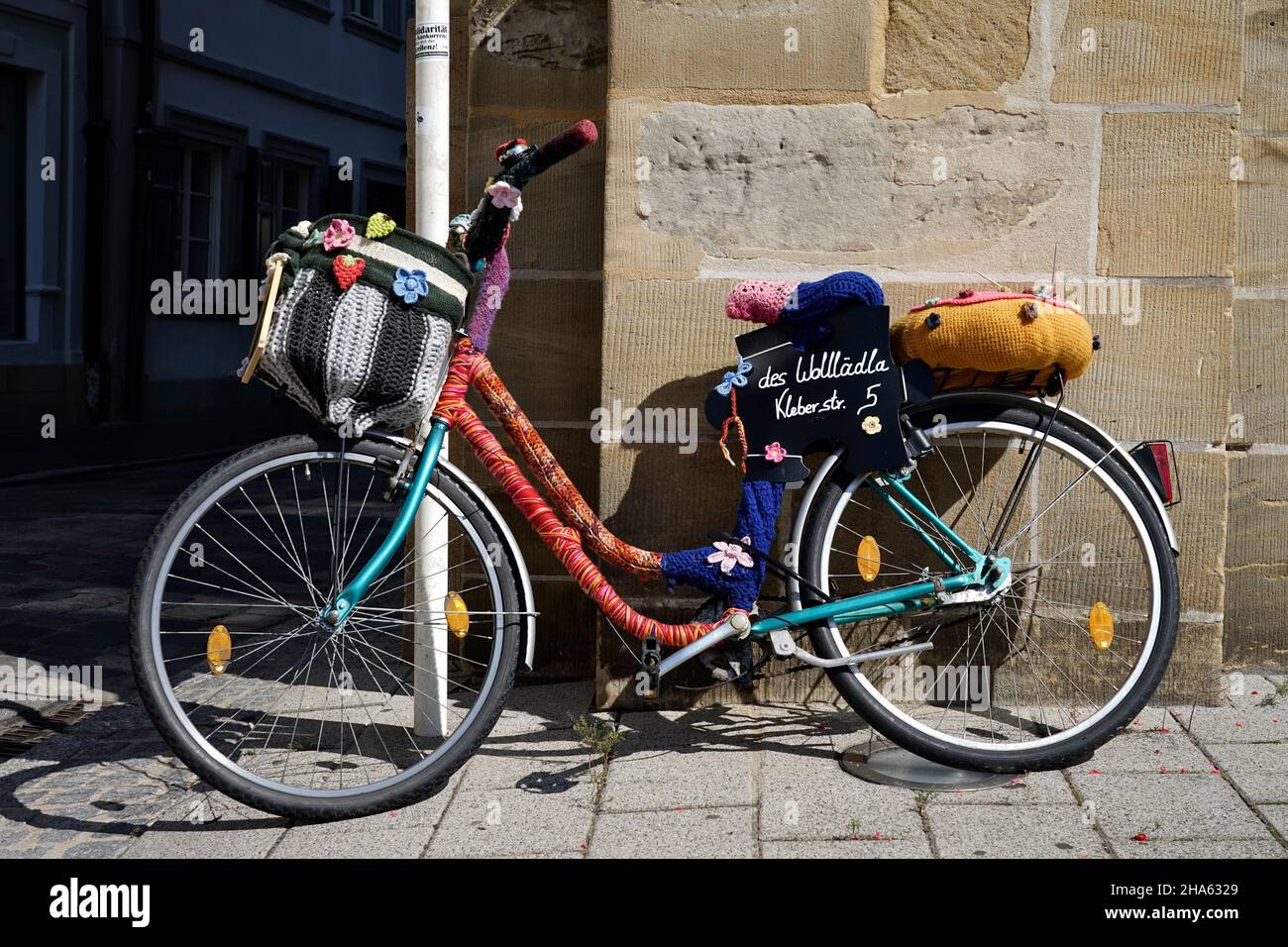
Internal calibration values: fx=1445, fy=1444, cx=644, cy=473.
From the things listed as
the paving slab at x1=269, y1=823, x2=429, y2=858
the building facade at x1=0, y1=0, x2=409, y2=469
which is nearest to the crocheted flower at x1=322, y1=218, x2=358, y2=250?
the paving slab at x1=269, y1=823, x2=429, y2=858

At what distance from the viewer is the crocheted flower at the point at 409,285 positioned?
3203 millimetres

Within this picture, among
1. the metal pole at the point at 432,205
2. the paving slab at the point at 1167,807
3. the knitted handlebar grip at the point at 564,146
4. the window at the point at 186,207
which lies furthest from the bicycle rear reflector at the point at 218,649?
the window at the point at 186,207

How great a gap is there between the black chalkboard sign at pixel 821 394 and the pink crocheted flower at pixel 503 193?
705 millimetres

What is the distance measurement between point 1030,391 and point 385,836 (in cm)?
194

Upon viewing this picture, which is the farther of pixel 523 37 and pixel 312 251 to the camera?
pixel 523 37

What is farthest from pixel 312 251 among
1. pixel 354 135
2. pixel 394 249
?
pixel 354 135

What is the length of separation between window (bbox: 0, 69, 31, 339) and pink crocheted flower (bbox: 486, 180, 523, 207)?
11.7 meters

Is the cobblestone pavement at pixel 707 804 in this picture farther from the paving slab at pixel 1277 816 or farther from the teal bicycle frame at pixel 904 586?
Answer: the teal bicycle frame at pixel 904 586

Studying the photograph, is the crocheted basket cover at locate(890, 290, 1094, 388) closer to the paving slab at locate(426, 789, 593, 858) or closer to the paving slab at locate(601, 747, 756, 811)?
the paving slab at locate(601, 747, 756, 811)

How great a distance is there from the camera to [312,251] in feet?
10.5

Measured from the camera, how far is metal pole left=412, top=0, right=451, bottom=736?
12.5ft

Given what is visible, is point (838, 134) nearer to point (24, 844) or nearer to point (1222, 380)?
point (1222, 380)

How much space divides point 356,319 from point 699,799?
138cm

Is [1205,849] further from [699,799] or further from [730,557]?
[730,557]
